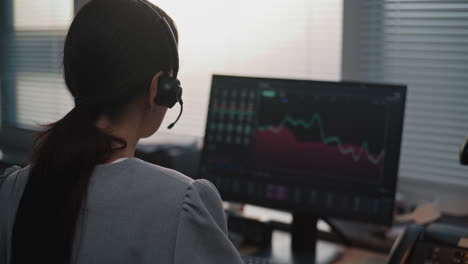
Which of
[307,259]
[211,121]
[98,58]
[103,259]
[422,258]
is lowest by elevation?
[307,259]

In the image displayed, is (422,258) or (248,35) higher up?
(248,35)

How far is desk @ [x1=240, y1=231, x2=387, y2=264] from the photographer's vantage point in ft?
4.92

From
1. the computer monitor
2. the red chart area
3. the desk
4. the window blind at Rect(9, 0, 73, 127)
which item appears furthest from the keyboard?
the window blind at Rect(9, 0, 73, 127)

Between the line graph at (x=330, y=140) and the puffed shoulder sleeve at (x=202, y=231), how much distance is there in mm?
664

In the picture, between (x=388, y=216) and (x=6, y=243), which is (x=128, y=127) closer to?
(x=6, y=243)

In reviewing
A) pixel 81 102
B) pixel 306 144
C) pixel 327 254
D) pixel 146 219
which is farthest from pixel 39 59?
pixel 146 219

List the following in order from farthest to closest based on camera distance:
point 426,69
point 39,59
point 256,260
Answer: point 39,59 → point 426,69 → point 256,260

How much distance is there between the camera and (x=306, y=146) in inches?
59.6

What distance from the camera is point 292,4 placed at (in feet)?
6.81

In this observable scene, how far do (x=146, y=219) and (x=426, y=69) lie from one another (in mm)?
1371

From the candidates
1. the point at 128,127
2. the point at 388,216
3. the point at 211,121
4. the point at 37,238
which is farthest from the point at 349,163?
the point at 37,238

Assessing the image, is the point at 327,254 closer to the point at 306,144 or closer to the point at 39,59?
the point at 306,144

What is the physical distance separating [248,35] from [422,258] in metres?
1.24

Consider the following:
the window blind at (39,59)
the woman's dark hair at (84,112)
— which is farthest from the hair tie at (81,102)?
the window blind at (39,59)
